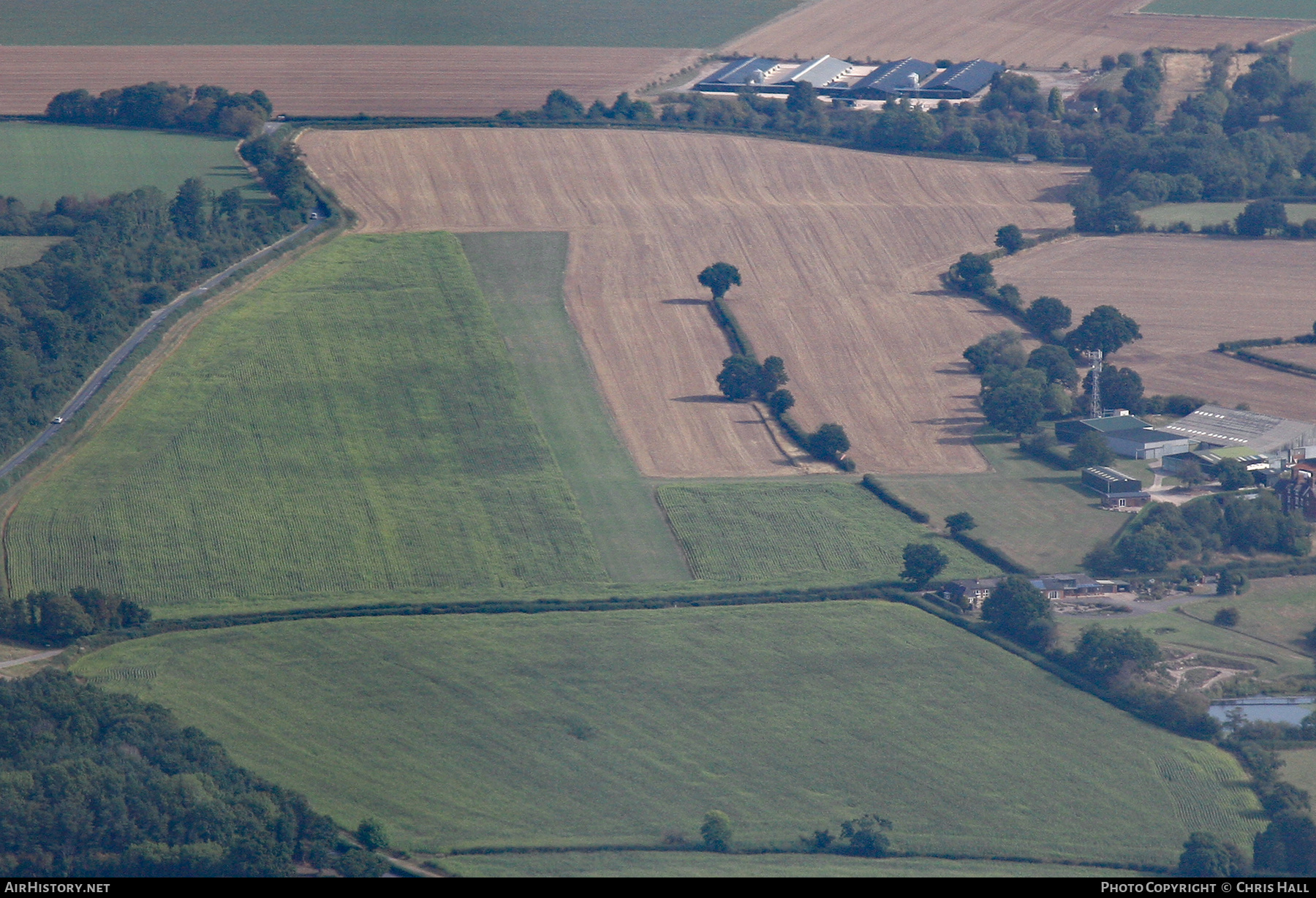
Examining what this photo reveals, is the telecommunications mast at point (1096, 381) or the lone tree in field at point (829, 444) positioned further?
the telecommunications mast at point (1096, 381)

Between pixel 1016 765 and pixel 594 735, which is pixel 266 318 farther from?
pixel 1016 765

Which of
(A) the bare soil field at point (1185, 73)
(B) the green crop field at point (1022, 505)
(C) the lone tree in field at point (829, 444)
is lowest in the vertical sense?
(B) the green crop field at point (1022, 505)

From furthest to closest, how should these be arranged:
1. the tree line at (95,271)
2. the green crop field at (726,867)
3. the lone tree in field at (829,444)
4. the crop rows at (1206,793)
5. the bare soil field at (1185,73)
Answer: the bare soil field at (1185,73)
the lone tree in field at (829,444)
the tree line at (95,271)
the crop rows at (1206,793)
the green crop field at (726,867)

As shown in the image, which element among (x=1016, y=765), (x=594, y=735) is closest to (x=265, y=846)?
(x=594, y=735)

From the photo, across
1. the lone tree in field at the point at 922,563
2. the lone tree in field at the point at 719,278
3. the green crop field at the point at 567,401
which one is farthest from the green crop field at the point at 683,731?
the lone tree in field at the point at 719,278

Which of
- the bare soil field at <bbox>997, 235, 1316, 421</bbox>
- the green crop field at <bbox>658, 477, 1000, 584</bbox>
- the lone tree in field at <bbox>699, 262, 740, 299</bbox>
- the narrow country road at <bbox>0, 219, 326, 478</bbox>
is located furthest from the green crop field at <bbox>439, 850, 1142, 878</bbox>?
the lone tree in field at <bbox>699, 262, 740, 299</bbox>

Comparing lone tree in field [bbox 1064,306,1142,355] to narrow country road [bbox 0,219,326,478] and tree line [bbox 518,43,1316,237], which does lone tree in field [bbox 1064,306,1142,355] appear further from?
narrow country road [bbox 0,219,326,478]

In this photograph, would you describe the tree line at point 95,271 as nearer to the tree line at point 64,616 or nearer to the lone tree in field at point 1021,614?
the tree line at point 64,616
